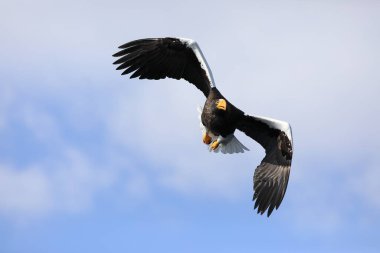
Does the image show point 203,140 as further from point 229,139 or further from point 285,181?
point 285,181

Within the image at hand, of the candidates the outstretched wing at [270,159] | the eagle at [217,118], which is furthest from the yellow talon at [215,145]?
the outstretched wing at [270,159]

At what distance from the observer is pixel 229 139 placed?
Result: 14.2m

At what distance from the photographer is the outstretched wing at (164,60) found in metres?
14.1

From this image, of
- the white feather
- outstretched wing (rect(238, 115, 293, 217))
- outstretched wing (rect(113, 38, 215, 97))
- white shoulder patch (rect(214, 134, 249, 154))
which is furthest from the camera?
white shoulder patch (rect(214, 134, 249, 154))

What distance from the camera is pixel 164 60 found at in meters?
14.3

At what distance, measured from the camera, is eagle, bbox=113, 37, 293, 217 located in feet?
43.5

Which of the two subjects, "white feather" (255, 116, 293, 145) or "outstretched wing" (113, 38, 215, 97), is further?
"outstretched wing" (113, 38, 215, 97)

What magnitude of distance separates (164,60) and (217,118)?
1731 mm

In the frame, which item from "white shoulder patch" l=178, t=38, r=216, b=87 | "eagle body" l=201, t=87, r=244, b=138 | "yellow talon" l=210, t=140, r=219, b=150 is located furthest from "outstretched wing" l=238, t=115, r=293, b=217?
"white shoulder patch" l=178, t=38, r=216, b=87

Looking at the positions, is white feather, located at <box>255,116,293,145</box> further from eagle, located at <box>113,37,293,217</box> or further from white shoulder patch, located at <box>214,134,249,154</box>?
white shoulder patch, located at <box>214,134,249,154</box>

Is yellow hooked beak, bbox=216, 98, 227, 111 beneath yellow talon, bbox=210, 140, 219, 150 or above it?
above

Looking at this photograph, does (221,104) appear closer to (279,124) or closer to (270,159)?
(279,124)

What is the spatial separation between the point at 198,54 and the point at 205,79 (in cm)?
52

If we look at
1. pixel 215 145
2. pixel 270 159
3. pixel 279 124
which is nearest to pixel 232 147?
pixel 215 145
